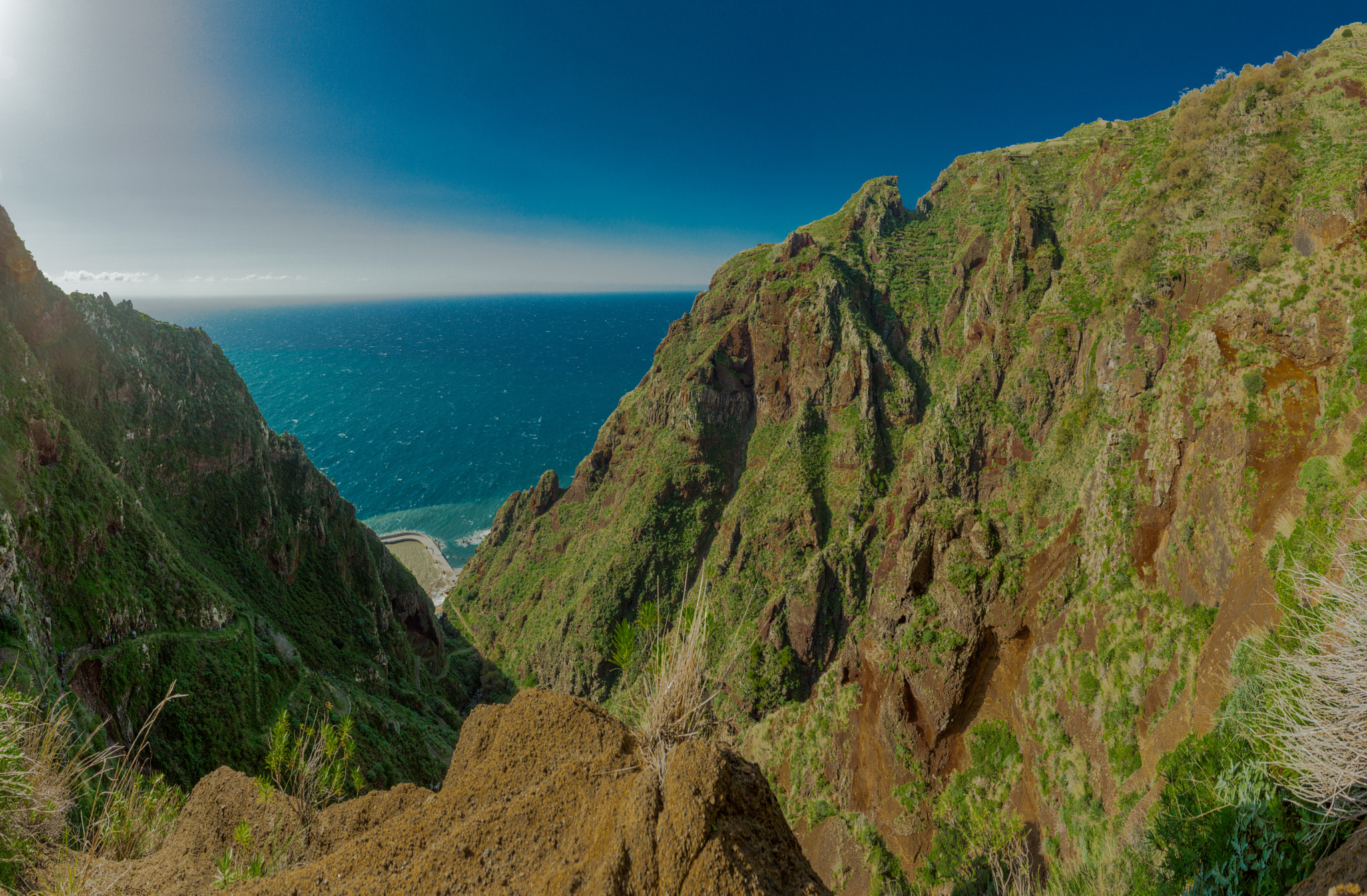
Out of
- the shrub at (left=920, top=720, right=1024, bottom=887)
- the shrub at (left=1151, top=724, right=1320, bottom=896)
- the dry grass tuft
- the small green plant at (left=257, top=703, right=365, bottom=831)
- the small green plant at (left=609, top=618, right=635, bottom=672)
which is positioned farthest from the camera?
the shrub at (left=920, top=720, right=1024, bottom=887)

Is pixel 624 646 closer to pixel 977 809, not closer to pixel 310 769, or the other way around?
pixel 310 769

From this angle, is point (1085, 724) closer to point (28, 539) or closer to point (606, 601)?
point (28, 539)

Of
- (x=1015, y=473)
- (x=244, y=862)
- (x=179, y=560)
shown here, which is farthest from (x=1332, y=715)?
(x=1015, y=473)

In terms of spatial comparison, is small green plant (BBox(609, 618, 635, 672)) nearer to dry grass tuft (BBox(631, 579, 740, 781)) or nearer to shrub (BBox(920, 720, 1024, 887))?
dry grass tuft (BBox(631, 579, 740, 781))

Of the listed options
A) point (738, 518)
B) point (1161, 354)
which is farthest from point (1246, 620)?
point (738, 518)

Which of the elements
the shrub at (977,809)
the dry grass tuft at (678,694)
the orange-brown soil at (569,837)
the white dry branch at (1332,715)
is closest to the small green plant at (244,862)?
the orange-brown soil at (569,837)

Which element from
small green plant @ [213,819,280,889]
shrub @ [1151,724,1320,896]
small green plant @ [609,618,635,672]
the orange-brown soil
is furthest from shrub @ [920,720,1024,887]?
small green plant @ [213,819,280,889]

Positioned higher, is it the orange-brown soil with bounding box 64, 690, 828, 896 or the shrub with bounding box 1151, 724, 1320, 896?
the orange-brown soil with bounding box 64, 690, 828, 896
